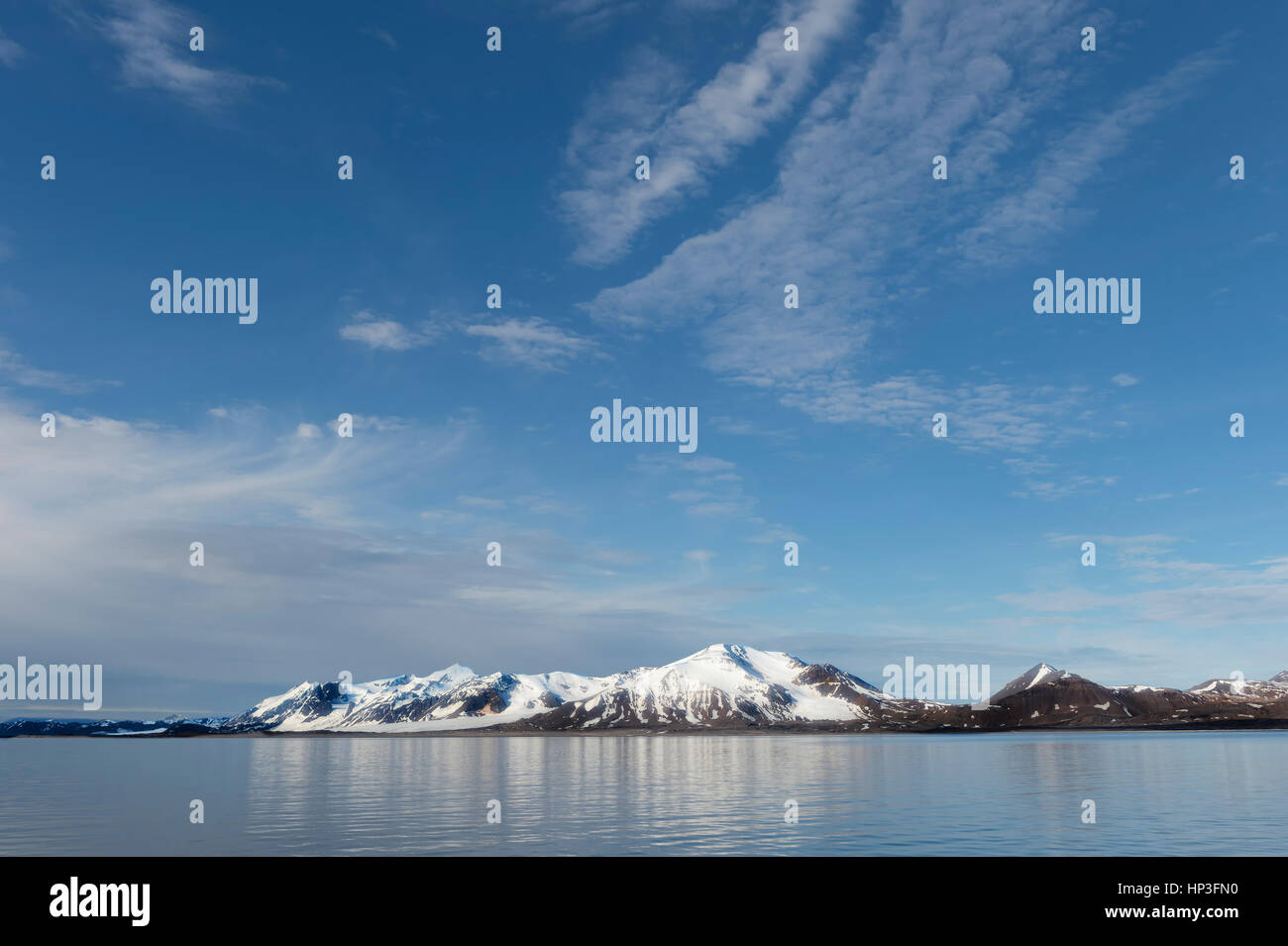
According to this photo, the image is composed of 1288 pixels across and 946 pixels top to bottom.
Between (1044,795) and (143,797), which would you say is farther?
Result: (143,797)

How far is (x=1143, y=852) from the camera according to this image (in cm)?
Answer: 5381

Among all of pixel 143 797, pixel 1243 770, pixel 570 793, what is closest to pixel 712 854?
pixel 570 793

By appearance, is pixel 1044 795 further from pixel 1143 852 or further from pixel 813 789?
pixel 1143 852

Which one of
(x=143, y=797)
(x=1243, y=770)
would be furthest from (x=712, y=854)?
(x=1243, y=770)

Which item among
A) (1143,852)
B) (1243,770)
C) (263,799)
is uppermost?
(1143,852)
